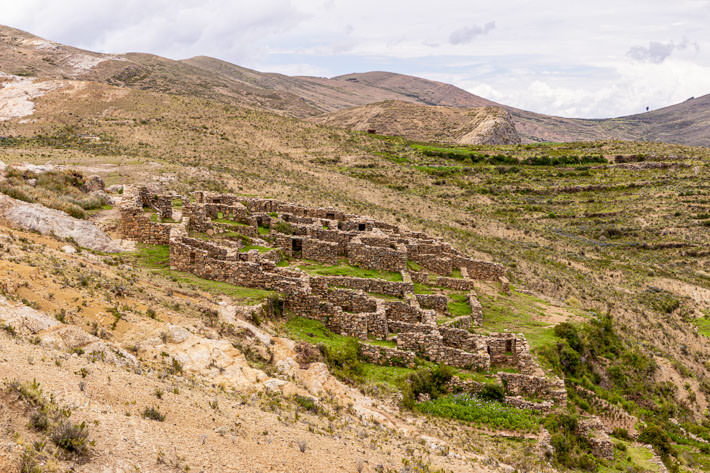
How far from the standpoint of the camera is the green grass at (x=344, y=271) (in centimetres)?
2181

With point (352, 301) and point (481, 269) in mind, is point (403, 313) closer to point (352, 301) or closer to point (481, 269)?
point (352, 301)

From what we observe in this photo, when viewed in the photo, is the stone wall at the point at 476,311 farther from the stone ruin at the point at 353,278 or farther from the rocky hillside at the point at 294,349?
the rocky hillside at the point at 294,349

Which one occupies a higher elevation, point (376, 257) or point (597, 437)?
point (376, 257)

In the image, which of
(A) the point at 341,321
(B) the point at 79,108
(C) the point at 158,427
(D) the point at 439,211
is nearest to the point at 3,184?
(A) the point at 341,321

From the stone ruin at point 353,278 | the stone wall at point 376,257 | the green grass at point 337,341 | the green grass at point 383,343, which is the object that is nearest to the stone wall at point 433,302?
the stone ruin at point 353,278

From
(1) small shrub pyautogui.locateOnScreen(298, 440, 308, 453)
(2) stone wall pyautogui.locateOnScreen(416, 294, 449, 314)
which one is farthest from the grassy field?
(1) small shrub pyautogui.locateOnScreen(298, 440, 308, 453)

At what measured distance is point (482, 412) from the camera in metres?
14.8

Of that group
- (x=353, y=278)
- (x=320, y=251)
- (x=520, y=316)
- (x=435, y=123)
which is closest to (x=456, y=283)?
(x=520, y=316)

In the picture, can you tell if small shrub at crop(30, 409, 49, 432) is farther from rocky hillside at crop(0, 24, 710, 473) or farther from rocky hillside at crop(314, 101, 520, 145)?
rocky hillside at crop(314, 101, 520, 145)

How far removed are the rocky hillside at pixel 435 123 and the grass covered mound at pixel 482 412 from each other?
103433 millimetres

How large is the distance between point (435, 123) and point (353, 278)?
120634mm

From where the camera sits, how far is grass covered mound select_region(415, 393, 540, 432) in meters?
14.4

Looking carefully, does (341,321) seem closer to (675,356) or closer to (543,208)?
(675,356)

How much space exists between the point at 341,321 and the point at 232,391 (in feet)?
24.4
